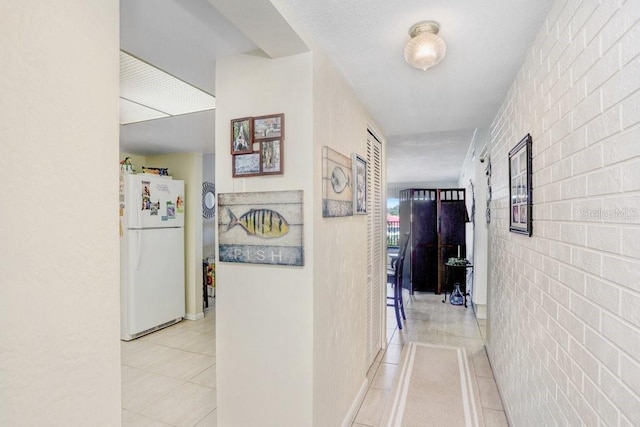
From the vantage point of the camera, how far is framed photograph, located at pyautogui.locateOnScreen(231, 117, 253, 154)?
1.68 metres

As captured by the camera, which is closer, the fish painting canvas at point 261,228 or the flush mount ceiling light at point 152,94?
the fish painting canvas at point 261,228

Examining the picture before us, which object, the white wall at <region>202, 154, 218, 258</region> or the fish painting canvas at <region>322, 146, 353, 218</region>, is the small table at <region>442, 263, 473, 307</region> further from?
the white wall at <region>202, 154, 218, 258</region>

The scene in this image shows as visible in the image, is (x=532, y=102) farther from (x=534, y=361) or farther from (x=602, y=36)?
(x=534, y=361)

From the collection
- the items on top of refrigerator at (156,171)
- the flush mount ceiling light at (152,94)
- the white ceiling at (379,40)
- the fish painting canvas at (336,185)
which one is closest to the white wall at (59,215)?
the white ceiling at (379,40)

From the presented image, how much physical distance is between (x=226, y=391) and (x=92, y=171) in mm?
1477

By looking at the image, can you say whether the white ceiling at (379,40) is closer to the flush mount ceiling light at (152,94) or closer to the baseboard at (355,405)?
the flush mount ceiling light at (152,94)

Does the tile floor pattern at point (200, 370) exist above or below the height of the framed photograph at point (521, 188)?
below

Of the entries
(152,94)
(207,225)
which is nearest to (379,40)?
(152,94)

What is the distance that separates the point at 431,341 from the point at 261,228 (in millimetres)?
2876

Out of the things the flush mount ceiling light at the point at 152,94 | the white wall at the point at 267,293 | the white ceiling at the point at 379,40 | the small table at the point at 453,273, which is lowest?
the small table at the point at 453,273

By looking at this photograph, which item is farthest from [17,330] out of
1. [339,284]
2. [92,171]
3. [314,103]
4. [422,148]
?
[422,148]

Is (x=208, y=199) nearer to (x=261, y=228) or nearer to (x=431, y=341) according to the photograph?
(x=431, y=341)

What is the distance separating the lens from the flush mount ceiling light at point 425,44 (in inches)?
58.7

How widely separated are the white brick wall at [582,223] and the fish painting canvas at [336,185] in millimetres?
1015
